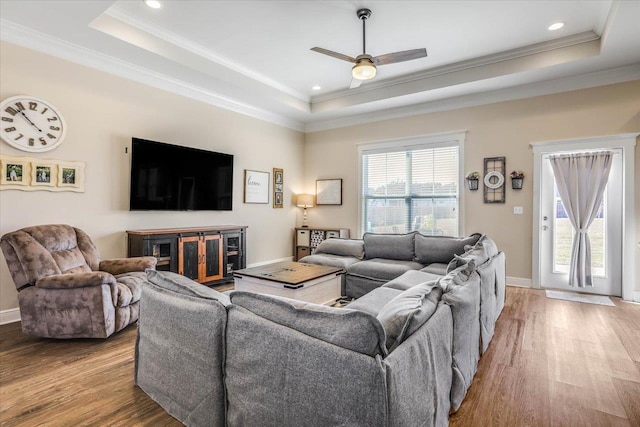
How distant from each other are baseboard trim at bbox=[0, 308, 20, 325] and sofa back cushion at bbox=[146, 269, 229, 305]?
2.48 m

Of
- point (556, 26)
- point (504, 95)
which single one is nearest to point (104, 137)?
point (556, 26)

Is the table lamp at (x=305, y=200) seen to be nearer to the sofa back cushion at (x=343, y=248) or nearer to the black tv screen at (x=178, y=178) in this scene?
the black tv screen at (x=178, y=178)

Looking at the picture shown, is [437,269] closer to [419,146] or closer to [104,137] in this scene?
[419,146]

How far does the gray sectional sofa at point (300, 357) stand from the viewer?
1141 millimetres

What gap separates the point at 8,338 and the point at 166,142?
9.18 ft

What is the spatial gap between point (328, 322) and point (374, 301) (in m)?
1.33

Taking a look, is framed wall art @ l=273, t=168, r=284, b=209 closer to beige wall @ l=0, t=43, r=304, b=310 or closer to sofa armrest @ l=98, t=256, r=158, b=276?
beige wall @ l=0, t=43, r=304, b=310

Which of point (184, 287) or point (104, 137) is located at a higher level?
point (104, 137)

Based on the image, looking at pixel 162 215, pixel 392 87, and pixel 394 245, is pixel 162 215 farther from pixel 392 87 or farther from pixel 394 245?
pixel 392 87

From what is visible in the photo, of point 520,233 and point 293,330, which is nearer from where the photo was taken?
point 293,330

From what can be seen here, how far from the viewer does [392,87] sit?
524cm

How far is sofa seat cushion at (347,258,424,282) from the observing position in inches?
148

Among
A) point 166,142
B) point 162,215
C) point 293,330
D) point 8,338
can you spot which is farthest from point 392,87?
point 8,338

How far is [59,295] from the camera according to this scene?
272 centimetres
